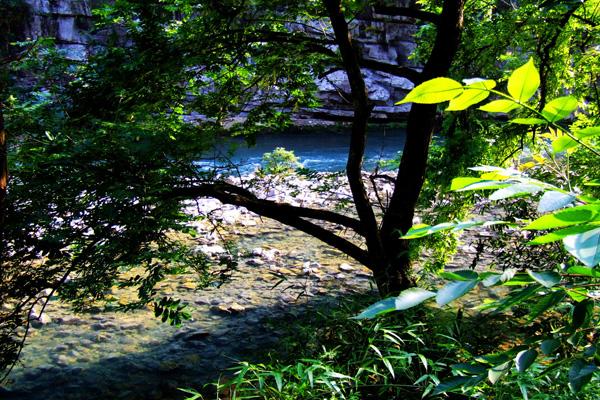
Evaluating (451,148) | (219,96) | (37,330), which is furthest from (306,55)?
(37,330)

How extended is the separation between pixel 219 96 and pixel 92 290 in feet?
4.84

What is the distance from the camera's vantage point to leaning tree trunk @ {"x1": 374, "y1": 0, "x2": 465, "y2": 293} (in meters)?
2.78

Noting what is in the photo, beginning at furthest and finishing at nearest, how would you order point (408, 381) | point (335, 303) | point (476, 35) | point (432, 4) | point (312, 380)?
1. point (335, 303)
2. point (432, 4)
3. point (476, 35)
4. point (408, 381)
5. point (312, 380)

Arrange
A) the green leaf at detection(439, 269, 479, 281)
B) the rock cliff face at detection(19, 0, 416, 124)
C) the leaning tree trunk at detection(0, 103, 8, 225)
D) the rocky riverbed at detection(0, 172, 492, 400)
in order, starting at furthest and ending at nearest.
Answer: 1. the rock cliff face at detection(19, 0, 416, 124)
2. the rocky riverbed at detection(0, 172, 492, 400)
3. the leaning tree trunk at detection(0, 103, 8, 225)
4. the green leaf at detection(439, 269, 479, 281)

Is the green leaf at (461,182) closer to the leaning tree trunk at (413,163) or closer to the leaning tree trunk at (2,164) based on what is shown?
the leaning tree trunk at (2,164)

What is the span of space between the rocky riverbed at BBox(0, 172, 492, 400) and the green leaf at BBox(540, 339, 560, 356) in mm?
2181

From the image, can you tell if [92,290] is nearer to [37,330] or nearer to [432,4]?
[37,330]

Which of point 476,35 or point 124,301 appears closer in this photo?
point 476,35

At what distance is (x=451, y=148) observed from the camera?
3098mm

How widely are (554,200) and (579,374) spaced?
0.19 meters

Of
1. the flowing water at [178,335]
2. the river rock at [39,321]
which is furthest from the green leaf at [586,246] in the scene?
the river rock at [39,321]

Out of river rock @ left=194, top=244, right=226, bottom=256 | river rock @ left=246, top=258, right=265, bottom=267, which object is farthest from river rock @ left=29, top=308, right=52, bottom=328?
river rock @ left=246, top=258, right=265, bottom=267

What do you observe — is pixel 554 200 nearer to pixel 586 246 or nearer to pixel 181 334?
pixel 586 246

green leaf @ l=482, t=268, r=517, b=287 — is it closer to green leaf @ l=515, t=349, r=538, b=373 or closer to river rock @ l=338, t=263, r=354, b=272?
green leaf @ l=515, t=349, r=538, b=373
